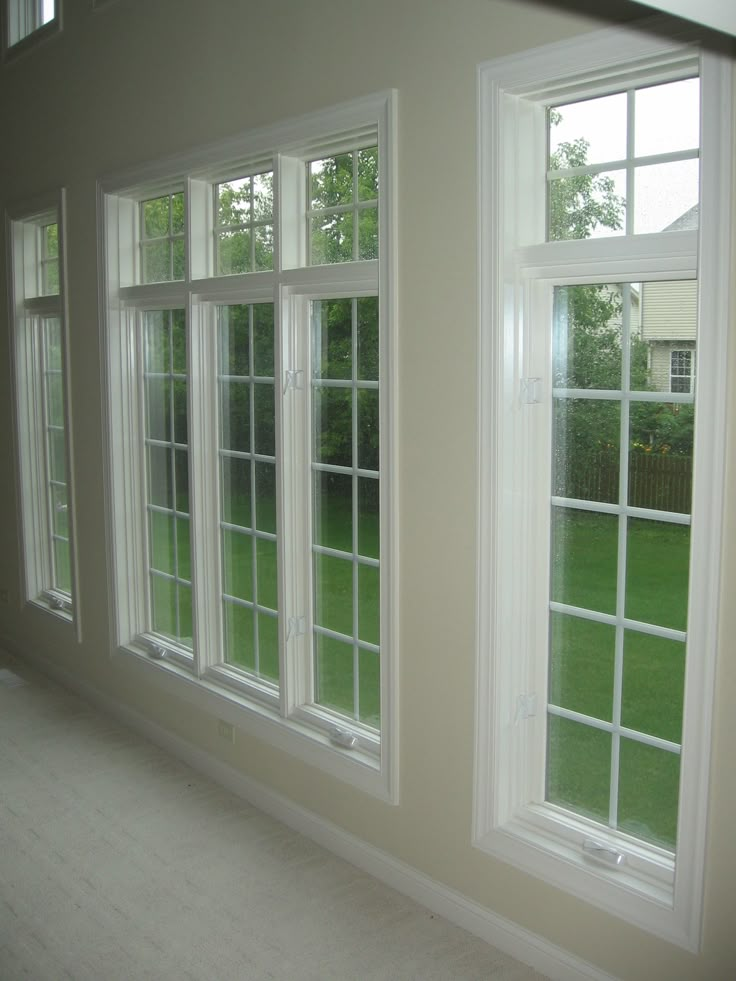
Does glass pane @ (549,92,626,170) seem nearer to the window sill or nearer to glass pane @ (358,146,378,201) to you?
glass pane @ (358,146,378,201)

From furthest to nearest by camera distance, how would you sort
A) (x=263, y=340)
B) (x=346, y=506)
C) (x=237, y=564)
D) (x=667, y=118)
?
(x=237, y=564)
(x=263, y=340)
(x=346, y=506)
(x=667, y=118)

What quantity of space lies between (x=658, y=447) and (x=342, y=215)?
166 cm

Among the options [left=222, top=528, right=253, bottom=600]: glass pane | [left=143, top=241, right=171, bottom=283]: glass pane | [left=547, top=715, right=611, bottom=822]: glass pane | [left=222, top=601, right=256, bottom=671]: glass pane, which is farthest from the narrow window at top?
[left=547, top=715, right=611, bottom=822]: glass pane

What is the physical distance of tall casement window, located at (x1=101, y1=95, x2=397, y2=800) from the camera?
3.76 meters

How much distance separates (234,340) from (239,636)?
1.47 metres

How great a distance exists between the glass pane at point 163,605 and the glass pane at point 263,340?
4.88ft

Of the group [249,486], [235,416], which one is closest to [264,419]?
[235,416]

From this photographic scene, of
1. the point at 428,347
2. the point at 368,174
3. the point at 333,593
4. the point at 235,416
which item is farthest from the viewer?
the point at 235,416

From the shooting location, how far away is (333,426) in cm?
404

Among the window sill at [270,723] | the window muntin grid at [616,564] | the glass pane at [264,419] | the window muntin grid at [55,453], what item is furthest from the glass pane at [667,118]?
the window muntin grid at [55,453]

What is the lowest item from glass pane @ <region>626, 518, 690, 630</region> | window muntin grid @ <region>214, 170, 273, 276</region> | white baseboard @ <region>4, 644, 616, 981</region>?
white baseboard @ <region>4, 644, 616, 981</region>

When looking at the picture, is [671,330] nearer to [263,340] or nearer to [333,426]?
[333,426]

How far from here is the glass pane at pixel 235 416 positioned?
14.9 ft

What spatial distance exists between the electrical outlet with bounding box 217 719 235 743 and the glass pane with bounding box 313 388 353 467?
141 centimetres
